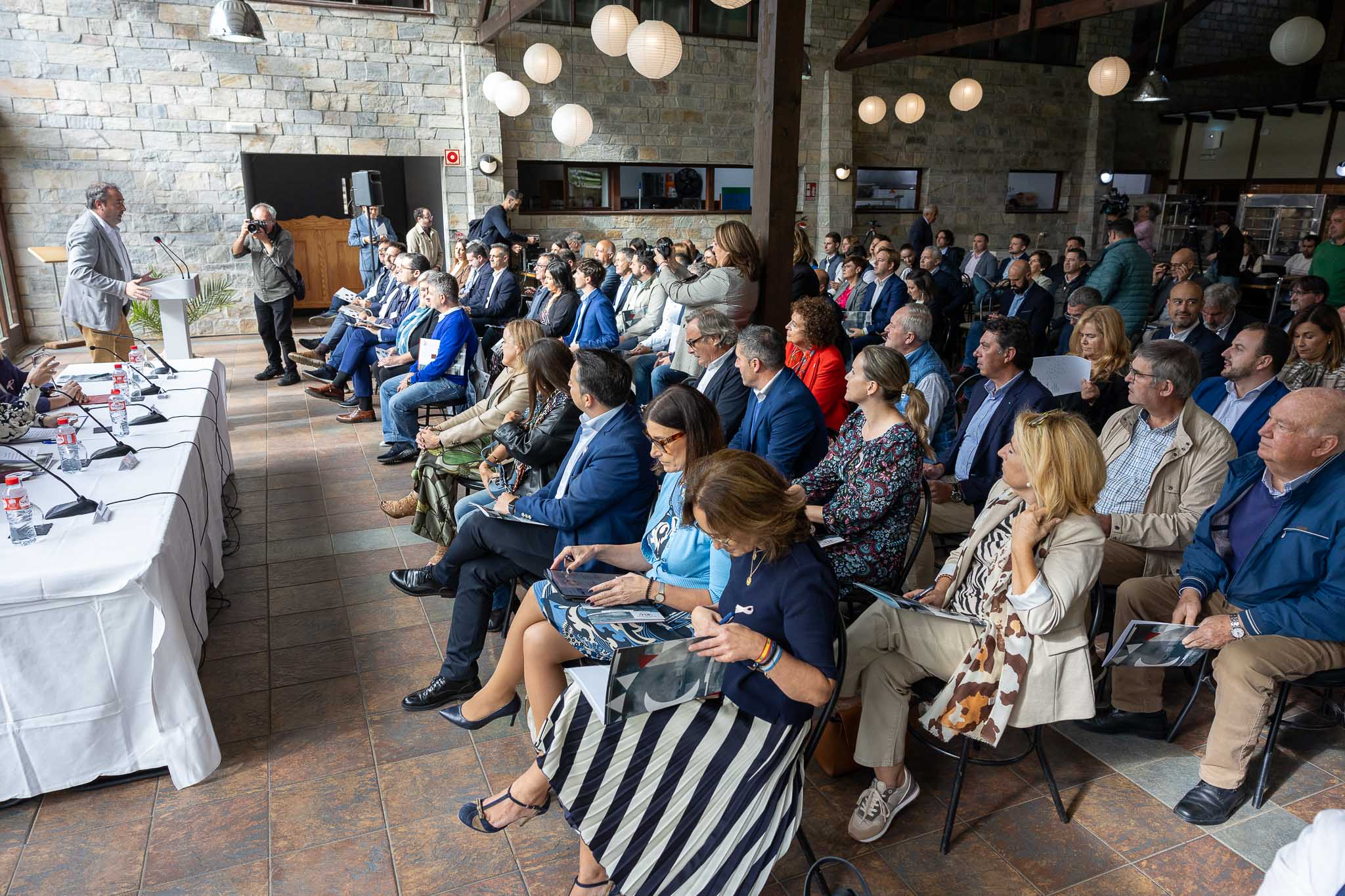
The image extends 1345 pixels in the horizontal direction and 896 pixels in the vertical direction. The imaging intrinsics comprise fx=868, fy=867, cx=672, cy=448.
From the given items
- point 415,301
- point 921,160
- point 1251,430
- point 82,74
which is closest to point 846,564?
point 1251,430

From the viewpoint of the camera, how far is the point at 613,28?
304 inches

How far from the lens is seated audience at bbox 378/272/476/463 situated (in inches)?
199

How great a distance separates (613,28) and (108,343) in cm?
488

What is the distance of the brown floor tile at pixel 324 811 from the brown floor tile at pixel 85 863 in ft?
1.08

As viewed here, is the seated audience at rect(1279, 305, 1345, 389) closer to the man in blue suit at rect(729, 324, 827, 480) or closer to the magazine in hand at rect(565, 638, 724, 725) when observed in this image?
the man in blue suit at rect(729, 324, 827, 480)

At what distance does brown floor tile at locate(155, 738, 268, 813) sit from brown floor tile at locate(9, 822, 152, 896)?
110mm

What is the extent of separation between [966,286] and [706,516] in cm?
743

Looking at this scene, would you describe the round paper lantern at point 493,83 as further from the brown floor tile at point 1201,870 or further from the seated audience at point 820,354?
the brown floor tile at point 1201,870

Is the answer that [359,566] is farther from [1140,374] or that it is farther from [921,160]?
[921,160]

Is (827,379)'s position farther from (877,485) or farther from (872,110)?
(872,110)

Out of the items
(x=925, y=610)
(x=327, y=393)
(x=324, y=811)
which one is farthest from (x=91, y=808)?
(x=327, y=393)

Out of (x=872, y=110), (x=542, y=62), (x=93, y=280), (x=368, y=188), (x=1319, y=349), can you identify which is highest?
(x=542, y=62)

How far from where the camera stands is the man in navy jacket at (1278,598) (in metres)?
2.26

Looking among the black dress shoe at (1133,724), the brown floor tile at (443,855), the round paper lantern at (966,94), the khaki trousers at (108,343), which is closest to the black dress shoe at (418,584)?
the brown floor tile at (443,855)
